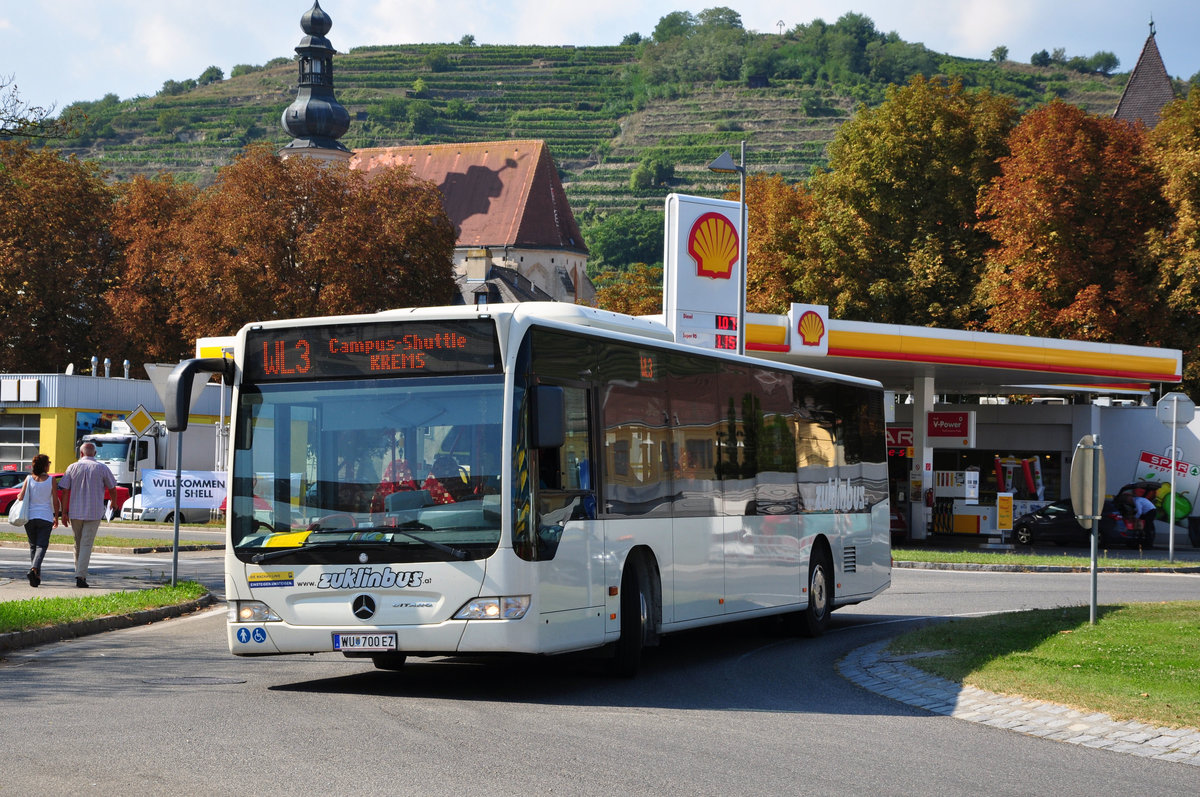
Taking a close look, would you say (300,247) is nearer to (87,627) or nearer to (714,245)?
(714,245)

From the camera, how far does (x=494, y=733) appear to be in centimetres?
891

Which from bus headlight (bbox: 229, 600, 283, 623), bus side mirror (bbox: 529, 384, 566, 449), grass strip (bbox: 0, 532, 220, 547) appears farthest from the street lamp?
bus headlight (bbox: 229, 600, 283, 623)

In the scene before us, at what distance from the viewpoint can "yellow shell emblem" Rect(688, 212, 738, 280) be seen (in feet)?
Result: 88.8

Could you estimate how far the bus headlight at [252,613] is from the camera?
35.4 feet

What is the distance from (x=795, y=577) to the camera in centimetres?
1523

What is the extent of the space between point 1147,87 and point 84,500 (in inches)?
3377

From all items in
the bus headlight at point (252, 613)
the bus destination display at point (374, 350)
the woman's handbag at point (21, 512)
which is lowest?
the bus headlight at point (252, 613)

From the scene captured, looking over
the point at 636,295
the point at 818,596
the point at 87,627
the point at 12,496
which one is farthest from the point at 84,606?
the point at 636,295

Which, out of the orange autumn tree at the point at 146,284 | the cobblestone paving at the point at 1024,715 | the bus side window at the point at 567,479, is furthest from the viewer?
the orange autumn tree at the point at 146,284

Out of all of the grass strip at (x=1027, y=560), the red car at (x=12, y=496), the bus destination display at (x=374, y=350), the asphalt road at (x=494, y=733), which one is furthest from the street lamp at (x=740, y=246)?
the red car at (x=12, y=496)

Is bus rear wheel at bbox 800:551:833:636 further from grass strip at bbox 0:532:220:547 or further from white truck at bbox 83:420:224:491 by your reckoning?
white truck at bbox 83:420:224:491

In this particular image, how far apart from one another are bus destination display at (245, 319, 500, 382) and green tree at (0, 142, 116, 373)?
49883 mm

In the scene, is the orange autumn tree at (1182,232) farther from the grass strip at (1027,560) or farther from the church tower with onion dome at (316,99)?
the church tower with onion dome at (316,99)

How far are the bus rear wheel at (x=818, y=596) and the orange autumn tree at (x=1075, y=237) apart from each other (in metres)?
29.8
